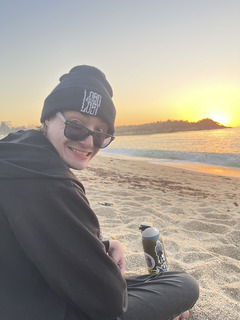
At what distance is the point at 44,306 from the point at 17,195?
0.59 m

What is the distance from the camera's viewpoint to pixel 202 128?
372 ft

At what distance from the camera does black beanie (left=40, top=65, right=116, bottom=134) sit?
5.81ft

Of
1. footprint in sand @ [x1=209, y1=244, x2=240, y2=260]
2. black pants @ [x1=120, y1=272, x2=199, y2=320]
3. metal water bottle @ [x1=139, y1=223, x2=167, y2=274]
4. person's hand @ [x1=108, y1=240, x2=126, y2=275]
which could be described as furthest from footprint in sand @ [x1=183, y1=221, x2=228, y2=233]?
person's hand @ [x1=108, y1=240, x2=126, y2=275]

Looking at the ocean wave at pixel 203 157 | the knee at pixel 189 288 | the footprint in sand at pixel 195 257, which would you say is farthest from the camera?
the ocean wave at pixel 203 157

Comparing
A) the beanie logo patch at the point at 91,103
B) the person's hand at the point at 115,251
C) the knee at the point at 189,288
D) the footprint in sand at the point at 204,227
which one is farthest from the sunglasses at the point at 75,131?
the footprint in sand at the point at 204,227

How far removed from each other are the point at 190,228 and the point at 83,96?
362 centimetres

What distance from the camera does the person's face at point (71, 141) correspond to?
1.75 metres

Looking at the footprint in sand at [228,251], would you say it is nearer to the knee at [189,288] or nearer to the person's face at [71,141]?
the knee at [189,288]

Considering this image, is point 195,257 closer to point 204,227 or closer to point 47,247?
point 204,227

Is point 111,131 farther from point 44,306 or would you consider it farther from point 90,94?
point 44,306

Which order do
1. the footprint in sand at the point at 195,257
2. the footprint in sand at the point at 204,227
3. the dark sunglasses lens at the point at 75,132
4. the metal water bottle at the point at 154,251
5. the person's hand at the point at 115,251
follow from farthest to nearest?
the footprint in sand at the point at 204,227 → the footprint in sand at the point at 195,257 → the metal water bottle at the point at 154,251 → the person's hand at the point at 115,251 → the dark sunglasses lens at the point at 75,132

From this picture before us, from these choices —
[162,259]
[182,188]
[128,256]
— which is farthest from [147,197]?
[162,259]

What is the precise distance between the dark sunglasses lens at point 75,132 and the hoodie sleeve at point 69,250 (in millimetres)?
493

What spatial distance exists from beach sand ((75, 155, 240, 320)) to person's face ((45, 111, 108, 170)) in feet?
5.73
